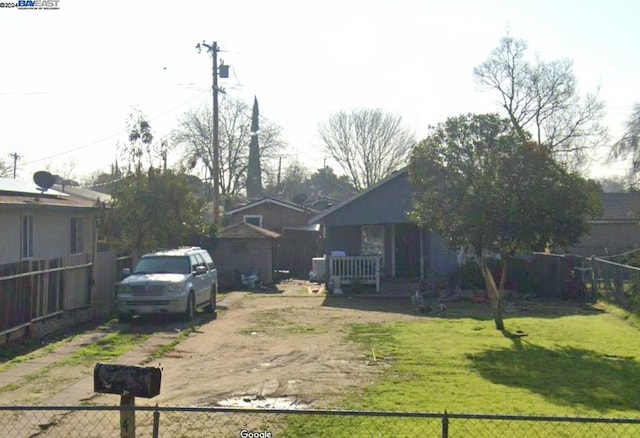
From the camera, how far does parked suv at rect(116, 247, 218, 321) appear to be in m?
18.2

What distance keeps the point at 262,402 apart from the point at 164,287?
8.98m

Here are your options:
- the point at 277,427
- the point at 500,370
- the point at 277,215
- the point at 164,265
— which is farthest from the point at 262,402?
the point at 277,215

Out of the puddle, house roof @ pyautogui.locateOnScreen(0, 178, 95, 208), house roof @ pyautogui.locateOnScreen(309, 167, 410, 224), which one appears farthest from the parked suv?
house roof @ pyautogui.locateOnScreen(309, 167, 410, 224)

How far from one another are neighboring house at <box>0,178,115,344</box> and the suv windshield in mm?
1311

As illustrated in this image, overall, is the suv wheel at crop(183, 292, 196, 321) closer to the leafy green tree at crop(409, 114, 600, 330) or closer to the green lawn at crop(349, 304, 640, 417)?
the green lawn at crop(349, 304, 640, 417)

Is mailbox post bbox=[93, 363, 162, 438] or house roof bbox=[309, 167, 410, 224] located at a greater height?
house roof bbox=[309, 167, 410, 224]

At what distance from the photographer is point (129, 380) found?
5578mm

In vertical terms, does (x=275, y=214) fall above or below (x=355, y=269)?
above

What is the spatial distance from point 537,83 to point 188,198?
31246mm

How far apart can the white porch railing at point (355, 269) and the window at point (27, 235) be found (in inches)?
479

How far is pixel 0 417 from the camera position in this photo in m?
9.16

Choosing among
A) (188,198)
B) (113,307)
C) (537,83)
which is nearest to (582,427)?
(113,307)

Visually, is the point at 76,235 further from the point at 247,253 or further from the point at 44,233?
the point at 247,253

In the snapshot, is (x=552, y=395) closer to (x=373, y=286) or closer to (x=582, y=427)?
(x=582, y=427)
